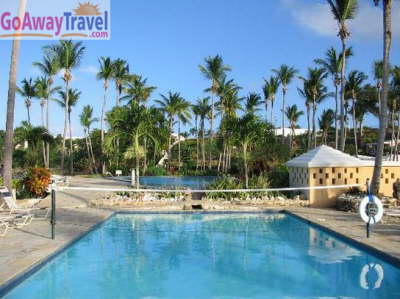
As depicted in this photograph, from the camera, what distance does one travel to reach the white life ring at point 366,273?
671cm

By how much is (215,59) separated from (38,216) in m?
27.2

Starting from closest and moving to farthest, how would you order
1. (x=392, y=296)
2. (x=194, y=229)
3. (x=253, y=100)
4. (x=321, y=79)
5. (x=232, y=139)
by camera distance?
(x=392, y=296), (x=194, y=229), (x=232, y=139), (x=321, y=79), (x=253, y=100)

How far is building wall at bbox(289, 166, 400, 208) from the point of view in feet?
49.3

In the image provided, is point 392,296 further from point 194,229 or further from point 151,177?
point 151,177

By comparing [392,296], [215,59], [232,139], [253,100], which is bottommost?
[392,296]

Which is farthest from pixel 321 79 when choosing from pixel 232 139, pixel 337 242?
pixel 337 242

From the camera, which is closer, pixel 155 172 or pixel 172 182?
pixel 172 182

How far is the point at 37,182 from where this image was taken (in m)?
15.8

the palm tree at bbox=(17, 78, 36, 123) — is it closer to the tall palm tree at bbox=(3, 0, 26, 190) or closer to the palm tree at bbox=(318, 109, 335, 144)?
the tall palm tree at bbox=(3, 0, 26, 190)

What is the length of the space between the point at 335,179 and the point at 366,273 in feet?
27.2

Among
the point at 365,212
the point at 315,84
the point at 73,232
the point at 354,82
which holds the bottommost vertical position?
the point at 73,232

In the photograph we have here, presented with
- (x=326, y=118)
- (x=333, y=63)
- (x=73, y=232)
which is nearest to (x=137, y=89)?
(x=333, y=63)

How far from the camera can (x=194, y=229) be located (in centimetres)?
1175

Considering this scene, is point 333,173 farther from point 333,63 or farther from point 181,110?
point 181,110
